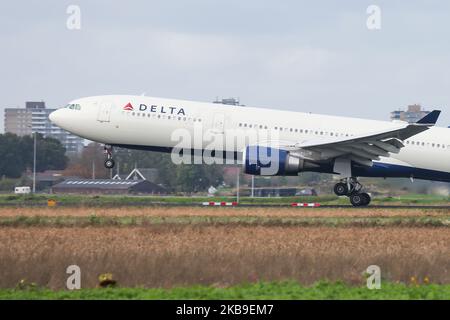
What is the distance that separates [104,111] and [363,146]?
1172cm

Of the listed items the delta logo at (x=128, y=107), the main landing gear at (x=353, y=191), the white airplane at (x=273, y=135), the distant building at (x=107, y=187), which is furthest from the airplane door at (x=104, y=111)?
the distant building at (x=107, y=187)

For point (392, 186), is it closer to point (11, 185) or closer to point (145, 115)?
point (145, 115)

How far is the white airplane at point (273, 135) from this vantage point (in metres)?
38.1

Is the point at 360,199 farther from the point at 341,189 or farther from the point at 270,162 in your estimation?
the point at 270,162

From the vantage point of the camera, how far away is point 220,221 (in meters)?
28.9


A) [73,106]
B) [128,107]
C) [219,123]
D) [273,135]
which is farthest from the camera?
[73,106]

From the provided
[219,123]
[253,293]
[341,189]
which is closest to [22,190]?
[219,123]

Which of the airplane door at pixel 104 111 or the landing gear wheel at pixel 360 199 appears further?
the landing gear wheel at pixel 360 199

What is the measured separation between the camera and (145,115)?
3881 centimetres

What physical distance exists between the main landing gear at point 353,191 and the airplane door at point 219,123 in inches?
229

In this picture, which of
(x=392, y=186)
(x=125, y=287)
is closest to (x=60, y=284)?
(x=125, y=287)

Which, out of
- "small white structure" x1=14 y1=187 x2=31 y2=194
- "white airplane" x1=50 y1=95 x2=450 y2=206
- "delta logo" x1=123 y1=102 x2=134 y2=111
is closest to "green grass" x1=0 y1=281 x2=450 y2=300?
"white airplane" x1=50 y1=95 x2=450 y2=206

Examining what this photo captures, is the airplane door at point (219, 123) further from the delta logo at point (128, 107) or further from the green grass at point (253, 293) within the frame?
the green grass at point (253, 293)

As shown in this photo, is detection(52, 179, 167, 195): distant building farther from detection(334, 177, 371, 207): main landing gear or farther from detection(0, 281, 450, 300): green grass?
detection(0, 281, 450, 300): green grass
